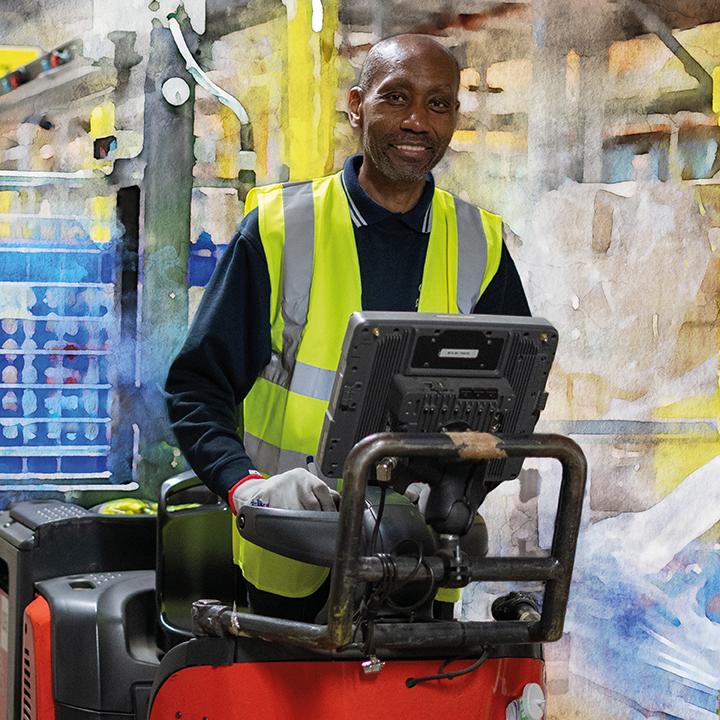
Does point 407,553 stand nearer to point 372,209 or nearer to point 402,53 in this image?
point 372,209

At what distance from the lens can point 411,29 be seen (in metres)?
2.99

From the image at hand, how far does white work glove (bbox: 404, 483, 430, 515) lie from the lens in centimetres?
164

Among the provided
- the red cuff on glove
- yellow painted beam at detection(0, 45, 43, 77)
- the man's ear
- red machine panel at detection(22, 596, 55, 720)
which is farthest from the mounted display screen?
yellow painted beam at detection(0, 45, 43, 77)

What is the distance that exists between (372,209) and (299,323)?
23 centimetres

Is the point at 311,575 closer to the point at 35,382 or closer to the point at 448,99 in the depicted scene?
the point at 448,99

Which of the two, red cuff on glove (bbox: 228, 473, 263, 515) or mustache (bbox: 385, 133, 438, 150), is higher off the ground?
mustache (bbox: 385, 133, 438, 150)

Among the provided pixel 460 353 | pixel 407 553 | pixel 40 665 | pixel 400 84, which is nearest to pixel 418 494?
pixel 407 553

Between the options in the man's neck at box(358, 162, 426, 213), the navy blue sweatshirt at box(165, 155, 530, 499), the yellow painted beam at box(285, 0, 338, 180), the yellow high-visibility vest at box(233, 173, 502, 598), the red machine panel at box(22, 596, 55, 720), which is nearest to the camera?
the navy blue sweatshirt at box(165, 155, 530, 499)

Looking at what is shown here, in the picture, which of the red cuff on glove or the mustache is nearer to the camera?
the red cuff on glove

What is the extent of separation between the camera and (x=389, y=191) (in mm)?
2117

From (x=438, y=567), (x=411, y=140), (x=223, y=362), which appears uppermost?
(x=411, y=140)

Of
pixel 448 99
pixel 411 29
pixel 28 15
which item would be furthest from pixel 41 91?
Result: pixel 448 99

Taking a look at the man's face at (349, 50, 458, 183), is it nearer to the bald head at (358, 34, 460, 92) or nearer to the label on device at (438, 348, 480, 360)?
the bald head at (358, 34, 460, 92)

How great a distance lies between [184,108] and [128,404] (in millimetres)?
681
